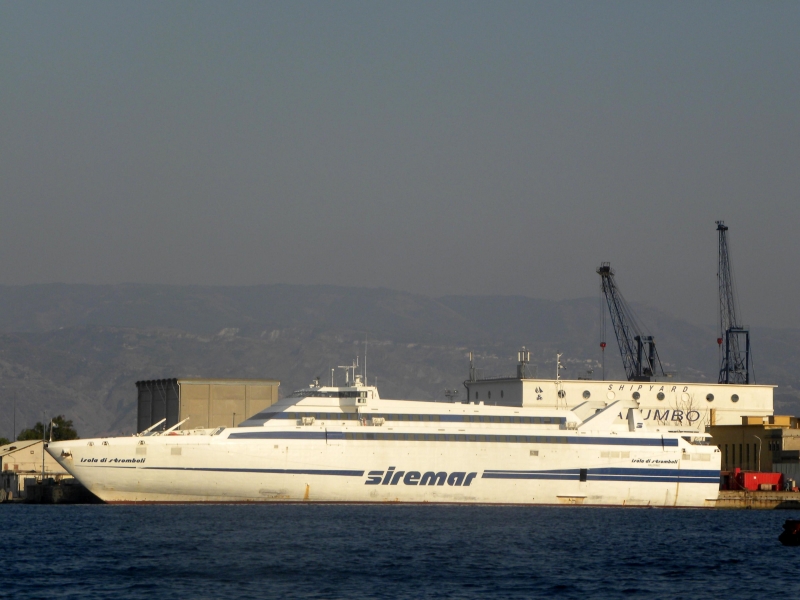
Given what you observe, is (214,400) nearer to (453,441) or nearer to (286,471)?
(286,471)

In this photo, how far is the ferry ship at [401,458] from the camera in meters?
71.9

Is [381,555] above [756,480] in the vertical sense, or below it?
below

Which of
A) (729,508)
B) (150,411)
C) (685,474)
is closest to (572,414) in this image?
(685,474)

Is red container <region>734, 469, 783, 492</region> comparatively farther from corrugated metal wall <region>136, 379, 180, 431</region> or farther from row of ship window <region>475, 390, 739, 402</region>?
corrugated metal wall <region>136, 379, 180, 431</region>

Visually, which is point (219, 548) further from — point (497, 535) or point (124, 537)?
point (497, 535)

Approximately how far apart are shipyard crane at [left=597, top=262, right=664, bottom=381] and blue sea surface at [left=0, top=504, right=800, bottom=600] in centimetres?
4047

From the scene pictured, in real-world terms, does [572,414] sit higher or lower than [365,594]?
higher

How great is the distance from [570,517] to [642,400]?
1357 inches

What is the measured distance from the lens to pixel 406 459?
74188 millimetres

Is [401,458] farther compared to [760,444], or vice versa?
[760,444]

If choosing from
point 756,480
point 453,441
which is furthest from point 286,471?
point 756,480

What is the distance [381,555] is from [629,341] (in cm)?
7086

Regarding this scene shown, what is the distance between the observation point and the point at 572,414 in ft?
253

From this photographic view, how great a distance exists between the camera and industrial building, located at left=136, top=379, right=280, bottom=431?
4240 inches
